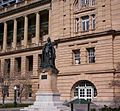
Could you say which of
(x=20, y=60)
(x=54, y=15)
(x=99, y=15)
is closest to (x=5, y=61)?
(x=20, y=60)

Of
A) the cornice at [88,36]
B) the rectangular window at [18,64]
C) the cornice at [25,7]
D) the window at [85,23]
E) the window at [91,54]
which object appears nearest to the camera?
the cornice at [88,36]

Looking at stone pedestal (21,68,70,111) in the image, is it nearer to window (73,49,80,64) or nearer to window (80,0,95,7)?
window (73,49,80,64)

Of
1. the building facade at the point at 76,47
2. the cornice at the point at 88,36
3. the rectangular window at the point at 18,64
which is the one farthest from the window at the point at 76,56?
the rectangular window at the point at 18,64

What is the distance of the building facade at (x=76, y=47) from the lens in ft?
159

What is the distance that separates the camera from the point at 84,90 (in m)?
51.3

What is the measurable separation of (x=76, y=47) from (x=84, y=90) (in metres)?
6.48

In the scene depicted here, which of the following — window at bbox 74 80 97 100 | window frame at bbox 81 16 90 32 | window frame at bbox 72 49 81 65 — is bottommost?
window at bbox 74 80 97 100

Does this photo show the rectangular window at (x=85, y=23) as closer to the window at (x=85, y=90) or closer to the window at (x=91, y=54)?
the window at (x=91, y=54)

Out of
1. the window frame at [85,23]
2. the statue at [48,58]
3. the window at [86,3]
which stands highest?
the window at [86,3]

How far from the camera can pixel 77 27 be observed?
54.2 meters

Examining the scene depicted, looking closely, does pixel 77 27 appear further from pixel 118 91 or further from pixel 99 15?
pixel 118 91

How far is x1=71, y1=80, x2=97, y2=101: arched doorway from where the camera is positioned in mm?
50375

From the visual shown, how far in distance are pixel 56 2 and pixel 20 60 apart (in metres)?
16.0

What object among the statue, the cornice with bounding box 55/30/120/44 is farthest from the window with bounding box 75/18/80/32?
the statue
